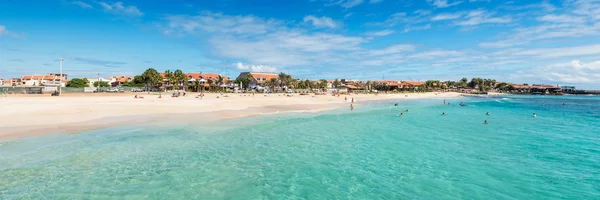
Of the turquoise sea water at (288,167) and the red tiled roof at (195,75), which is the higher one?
the red tiled roof at (195,75)

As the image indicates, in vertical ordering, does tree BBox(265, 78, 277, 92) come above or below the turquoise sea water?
above

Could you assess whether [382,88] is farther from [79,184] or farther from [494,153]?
[79,184]

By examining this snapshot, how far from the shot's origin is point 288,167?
12.1 meters

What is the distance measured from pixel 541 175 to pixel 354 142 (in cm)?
861

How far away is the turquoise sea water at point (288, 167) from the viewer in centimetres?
940

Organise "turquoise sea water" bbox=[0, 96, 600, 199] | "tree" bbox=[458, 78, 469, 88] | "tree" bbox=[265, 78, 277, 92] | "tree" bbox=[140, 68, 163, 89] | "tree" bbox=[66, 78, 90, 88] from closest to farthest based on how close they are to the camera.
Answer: "turquoise sea water" bbox=[0, 96, 600, 199], "tree" bbox=[140, 68, 163, 89], "tree" bbox=[66, 78, 90, 88], "tree" bbox=[265, 78, 277, 92], "tree" bbox=[458, 78, 469, 88]

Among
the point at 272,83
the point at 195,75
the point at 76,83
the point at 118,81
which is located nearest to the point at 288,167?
the point at 272,83

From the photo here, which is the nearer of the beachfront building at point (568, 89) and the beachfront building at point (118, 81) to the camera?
the beachfront building at point (118, 81)

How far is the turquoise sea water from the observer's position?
9398 mm

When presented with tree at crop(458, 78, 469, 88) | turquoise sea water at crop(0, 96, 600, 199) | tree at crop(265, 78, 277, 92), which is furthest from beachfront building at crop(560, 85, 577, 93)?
turquoise sea water at crop(0, 96, 600, 199)

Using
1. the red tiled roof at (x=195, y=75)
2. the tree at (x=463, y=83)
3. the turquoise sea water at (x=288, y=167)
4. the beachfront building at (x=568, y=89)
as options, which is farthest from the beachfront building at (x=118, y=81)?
the beachfront building at (x=568, y=89)

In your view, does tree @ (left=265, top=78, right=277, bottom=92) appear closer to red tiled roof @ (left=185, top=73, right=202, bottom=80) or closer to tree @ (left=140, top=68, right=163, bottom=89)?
red tiled roof @ (left=185, top=73, right=202, bottom=80)

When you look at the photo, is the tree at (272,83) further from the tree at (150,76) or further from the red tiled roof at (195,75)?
the tree at (150,76)

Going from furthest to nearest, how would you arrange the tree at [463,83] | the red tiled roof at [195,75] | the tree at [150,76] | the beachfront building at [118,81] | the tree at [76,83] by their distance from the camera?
the tree at [463,83] < the beachfront building at [118,81] < the red tiled roof at [195,75] < the tree at [76,83] < the tree at [150,76]
